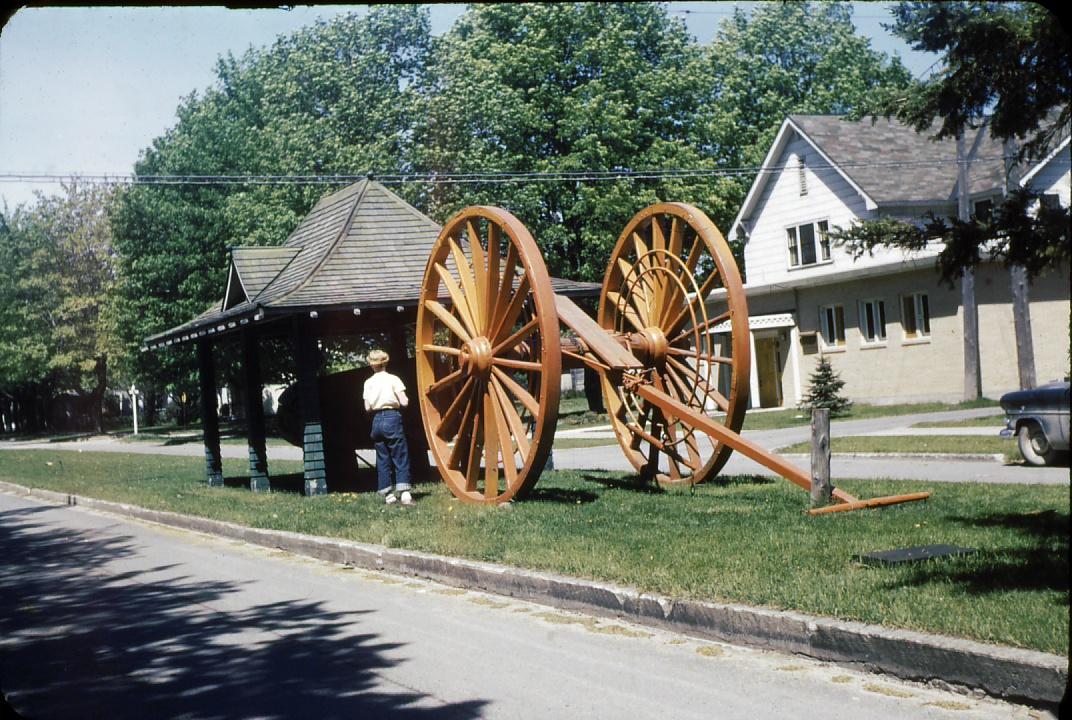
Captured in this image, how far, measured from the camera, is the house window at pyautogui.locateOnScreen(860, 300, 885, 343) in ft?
98.2

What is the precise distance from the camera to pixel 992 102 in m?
6.60

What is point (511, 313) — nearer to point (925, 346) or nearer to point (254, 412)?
point (254, 412)

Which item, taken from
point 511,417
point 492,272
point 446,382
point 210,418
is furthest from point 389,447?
point 210,418

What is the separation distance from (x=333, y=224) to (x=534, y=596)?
1100 centimetres

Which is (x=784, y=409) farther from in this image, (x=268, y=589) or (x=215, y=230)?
(x=268, y=589)

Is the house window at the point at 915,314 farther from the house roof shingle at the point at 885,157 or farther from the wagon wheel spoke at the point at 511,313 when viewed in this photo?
the wagon wheel spoke at the point at 511,313

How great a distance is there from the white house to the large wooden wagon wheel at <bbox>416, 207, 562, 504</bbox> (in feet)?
27.6

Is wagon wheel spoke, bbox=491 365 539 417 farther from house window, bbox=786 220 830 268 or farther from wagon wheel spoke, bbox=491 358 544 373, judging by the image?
house window, bbox=786 220 830 268

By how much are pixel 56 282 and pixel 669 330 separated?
51169mm

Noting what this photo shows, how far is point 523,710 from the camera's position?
18.2 ft

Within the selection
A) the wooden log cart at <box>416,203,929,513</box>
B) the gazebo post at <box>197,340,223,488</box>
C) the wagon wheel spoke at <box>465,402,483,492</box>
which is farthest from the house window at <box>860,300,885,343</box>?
the wagon wheel spoke at <box>465,402,483,492</box>

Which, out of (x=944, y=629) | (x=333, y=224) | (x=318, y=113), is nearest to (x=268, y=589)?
(x=944, y=629)

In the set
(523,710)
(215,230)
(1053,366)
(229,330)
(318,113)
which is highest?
(318,113)

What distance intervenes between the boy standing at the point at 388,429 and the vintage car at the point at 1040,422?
807 cm
